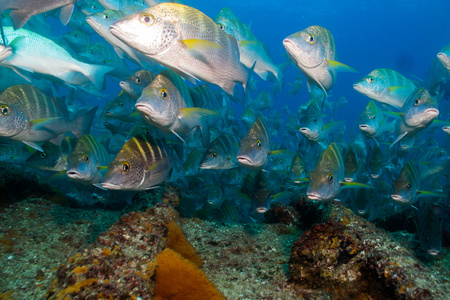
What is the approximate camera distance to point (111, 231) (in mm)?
2322

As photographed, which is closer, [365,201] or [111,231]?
[111,231]

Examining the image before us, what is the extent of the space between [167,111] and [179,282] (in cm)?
187

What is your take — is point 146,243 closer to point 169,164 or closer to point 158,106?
point 169,164

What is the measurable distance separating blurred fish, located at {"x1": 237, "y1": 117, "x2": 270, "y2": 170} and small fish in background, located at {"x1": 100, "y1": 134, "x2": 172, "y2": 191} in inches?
42.7

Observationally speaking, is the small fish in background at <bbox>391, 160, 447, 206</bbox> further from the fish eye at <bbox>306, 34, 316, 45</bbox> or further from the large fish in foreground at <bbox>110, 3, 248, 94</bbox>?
the large fish in foreground at <bbox>110, 3, 248, 94</bbox>

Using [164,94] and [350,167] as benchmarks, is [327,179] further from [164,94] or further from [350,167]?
[164,94]

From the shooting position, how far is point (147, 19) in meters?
2.22

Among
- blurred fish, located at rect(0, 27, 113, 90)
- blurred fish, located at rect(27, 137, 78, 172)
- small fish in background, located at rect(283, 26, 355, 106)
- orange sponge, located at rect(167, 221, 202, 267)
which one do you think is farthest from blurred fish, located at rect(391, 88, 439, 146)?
blurred fish, located at rect(27, 137, 78, 172)

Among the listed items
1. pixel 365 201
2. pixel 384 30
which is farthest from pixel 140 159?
pixel 384 30

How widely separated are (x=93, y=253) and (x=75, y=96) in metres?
11.6

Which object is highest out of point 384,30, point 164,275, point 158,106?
point 384,30

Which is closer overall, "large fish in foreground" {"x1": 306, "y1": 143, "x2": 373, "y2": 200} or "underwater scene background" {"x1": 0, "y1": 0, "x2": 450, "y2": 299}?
"underwater scene background" {"x1": 0, "y1": 0, "x2": 450, "y2": 299}

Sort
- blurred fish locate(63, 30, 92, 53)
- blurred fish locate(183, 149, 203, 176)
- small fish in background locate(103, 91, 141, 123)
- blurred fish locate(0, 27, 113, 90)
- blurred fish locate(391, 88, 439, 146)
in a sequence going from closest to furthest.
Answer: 1. blurred fish locate(391, 88, 439, 146)
2. blurred fish locate(0, 27, 113, 90)
3. small fish in background locate(103, 91, 141, 123)
4. blurred fish locate(183, 149, 203, 176)
5. blurred fish locate(63, 30, 92, 53)

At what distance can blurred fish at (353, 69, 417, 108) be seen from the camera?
13.8ft
